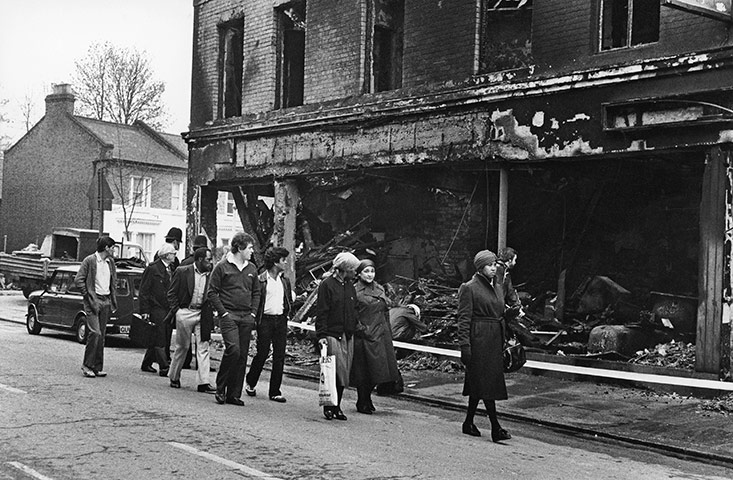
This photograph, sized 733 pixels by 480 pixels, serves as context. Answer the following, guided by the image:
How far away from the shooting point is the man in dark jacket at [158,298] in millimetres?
12430

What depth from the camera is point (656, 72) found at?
12141 millimetres

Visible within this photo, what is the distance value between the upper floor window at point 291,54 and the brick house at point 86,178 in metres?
22.1

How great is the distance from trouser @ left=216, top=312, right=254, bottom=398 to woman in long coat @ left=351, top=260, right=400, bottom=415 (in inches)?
50.9

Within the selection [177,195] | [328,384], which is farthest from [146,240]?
[328,384]

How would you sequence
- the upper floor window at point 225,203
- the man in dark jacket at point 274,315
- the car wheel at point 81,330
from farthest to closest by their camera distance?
the upper floor window at point 225,203 → the car wheel at point 81,330 → the man in dark jacket at point 274,315

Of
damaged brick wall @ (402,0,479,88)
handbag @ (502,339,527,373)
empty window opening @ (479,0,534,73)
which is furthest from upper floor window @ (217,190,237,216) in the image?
handbag @ (502,339,527,373)

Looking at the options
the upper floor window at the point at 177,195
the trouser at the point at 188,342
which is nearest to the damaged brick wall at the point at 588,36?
the trouser at the point at 188,342

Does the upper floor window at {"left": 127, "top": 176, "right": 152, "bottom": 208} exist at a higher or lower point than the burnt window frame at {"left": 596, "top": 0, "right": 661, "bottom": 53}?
lower

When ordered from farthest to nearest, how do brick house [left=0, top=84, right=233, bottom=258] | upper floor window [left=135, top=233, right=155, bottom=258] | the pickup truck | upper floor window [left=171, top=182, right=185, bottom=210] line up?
upper floor window [left=171, top=182, right=185, bottom=210] → upper floor window [left=135, top=233, right=155, bottom=258] → brick house [left=0, top=84, right=233, bottom=258] → the pickup truck

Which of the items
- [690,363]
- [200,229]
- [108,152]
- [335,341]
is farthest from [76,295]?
[108,152]

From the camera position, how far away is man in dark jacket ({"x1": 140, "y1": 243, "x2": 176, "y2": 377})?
12430mm

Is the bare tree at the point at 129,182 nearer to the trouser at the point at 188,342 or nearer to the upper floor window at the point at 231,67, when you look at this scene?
the upper floor window at the point at 231,67

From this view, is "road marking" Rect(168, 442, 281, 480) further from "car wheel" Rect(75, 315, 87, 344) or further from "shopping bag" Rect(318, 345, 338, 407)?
"car wheel" Rect(75, 315, 87, 344)

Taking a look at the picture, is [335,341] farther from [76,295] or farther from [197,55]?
[197,55]
